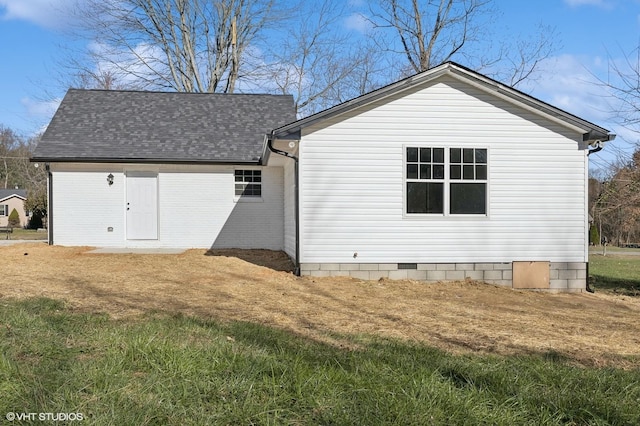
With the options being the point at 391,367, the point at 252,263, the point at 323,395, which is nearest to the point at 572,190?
the point at 252,263

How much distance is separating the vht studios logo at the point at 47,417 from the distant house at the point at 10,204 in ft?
172

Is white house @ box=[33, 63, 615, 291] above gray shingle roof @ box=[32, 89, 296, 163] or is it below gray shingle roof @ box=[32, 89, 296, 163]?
below

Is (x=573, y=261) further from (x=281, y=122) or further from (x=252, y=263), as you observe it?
(x=281, y=122)

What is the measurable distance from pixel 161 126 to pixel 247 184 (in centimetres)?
360

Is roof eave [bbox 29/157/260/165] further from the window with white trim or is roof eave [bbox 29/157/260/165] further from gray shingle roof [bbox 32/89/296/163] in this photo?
the window with white trim

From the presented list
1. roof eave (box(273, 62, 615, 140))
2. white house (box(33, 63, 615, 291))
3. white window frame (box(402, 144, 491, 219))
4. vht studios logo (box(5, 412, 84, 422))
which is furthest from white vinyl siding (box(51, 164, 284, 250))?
vht studios logo (box(5, 412, 84, 422))

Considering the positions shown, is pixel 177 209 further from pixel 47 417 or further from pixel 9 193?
pixel 9 193

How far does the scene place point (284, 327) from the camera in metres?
5.78

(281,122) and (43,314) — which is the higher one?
(281,122)

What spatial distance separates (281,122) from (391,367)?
545 inches

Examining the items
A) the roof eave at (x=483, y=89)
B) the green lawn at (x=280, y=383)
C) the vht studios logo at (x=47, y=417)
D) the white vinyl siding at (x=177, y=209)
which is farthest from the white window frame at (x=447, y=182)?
the vht studios logo at (x=47, y=417)

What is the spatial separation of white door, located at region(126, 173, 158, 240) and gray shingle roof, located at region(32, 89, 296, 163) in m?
0.69

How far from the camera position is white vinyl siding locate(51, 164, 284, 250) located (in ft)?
47.7

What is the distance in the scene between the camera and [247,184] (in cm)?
1523
